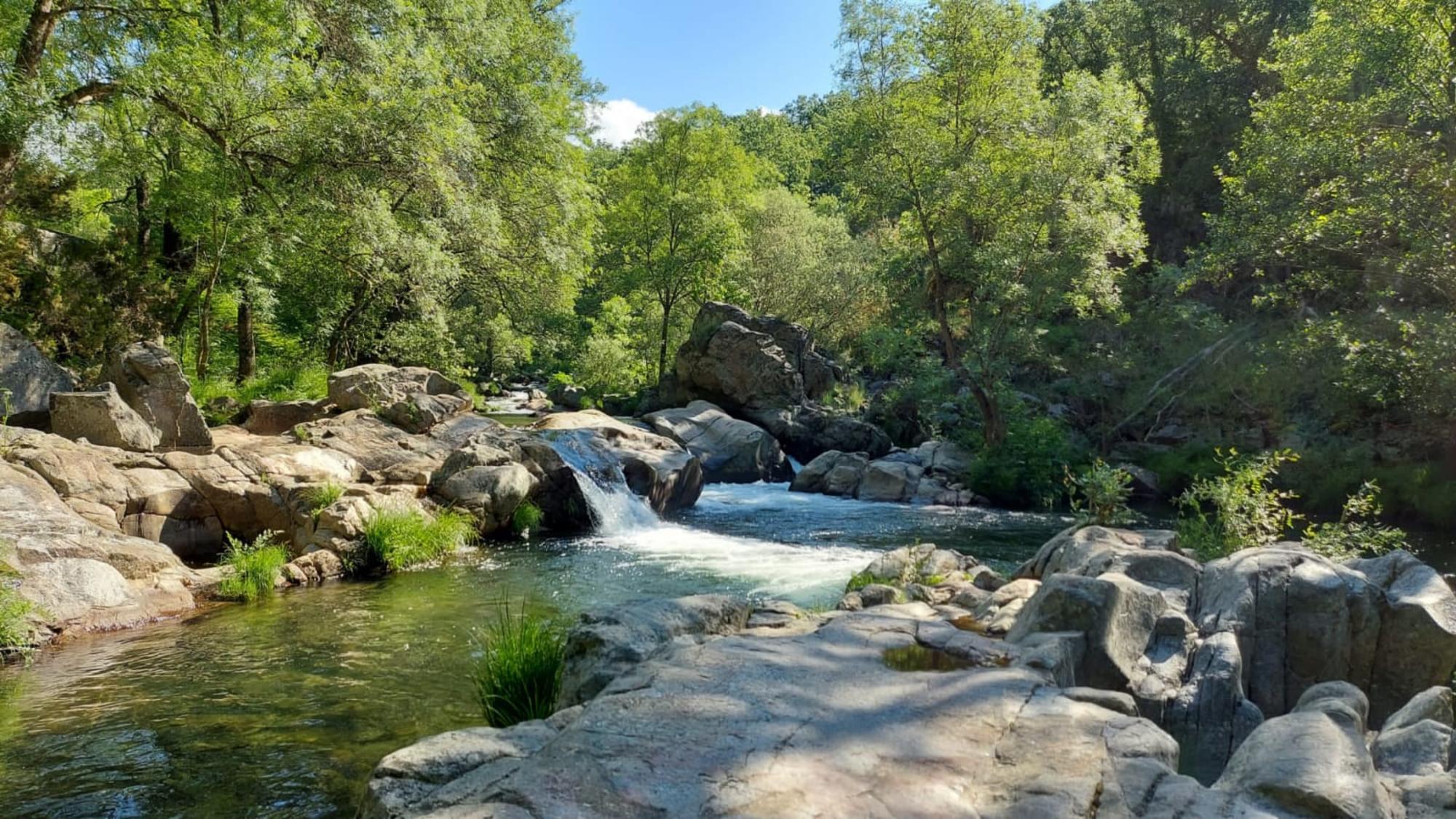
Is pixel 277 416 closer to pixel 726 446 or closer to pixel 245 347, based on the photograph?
pixel 245 347

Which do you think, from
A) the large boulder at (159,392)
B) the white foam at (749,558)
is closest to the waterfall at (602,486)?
the white foam at (749,558)

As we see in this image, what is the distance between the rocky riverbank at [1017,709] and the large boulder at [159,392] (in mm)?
10076

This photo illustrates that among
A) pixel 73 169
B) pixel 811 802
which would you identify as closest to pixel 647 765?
pixel 811 802

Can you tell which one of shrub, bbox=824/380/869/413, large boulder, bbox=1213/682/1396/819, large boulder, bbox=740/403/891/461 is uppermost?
shrub, bbox=824/380/869/413

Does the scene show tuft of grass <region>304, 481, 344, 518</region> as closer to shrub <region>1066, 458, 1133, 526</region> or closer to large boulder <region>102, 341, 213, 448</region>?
large boulder <region>102, 341, 213, 448</region>

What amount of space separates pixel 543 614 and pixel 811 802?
7.04 meters

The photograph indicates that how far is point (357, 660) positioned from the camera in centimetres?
760

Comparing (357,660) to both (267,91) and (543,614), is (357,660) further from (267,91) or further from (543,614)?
(267,91)

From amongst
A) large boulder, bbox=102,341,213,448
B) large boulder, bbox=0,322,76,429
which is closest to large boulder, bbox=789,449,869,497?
large boulder, bbox=102,341,213,448

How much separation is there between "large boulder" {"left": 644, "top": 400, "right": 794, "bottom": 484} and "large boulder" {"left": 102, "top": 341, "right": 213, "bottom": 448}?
446 inches

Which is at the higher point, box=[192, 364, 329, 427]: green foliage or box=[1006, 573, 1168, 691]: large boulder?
box=[192, 364, 329, 427]: green foliage

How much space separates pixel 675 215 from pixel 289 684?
28.5 metres

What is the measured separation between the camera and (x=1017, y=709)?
3.94 metres

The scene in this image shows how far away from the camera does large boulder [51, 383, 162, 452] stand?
11156 mm
